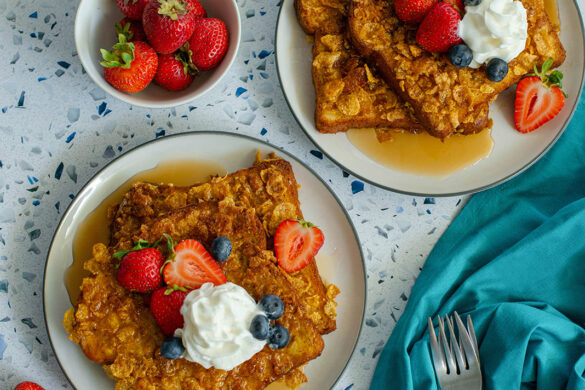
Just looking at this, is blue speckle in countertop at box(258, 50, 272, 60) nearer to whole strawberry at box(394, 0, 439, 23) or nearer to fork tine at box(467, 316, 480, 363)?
whole strawberry at box(394, 0, 439, 23)

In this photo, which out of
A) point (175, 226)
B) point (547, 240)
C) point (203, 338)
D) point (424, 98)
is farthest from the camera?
point (547, 240)

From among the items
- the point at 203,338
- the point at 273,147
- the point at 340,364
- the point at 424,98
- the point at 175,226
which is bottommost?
the point at 340,364

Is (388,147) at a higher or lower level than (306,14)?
lower

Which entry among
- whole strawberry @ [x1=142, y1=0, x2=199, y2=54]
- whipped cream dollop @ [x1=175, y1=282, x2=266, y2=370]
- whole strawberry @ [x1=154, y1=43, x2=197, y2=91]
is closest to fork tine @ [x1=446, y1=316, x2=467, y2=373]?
whipped cream dollop @ [x1=175, y1=282, x2=266, y2=370]

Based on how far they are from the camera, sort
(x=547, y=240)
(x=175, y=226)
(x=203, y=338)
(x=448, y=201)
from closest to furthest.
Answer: (x=203, y=338) → (x=175, y=226) → (x=547, y=240) → (x=448, y=201)

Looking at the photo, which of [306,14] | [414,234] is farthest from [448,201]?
[306,14]

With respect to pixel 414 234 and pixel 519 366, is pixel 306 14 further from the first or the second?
pixel 519 366

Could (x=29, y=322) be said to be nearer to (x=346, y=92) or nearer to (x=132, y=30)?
(x=132, y=30)

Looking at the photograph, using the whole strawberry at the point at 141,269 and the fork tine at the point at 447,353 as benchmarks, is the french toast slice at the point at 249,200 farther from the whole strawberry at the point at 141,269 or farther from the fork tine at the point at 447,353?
the fork tine at the point at 447,353
